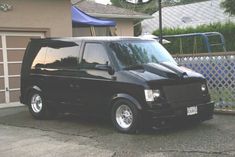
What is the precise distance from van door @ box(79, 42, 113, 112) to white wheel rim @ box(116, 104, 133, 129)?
0.41 m

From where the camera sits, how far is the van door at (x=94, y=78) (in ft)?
31.7

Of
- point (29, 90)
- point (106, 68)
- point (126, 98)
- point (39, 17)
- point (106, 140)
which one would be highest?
point (39, 17)

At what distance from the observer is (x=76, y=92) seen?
1037 centimetres

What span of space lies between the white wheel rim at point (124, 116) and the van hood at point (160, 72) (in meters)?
0.72

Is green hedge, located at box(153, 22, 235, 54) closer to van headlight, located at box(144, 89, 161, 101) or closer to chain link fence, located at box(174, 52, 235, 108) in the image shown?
chain link fence, located at box(174, 52, 235, 108)

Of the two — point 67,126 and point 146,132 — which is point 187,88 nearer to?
point 146,132

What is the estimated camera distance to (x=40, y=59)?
1163cm

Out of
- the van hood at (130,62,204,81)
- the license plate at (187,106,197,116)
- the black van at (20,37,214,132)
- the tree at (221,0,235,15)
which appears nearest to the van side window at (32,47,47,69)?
the black van at (20,37,214,132)

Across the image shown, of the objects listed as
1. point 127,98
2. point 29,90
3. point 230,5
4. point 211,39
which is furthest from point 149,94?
point 230,5

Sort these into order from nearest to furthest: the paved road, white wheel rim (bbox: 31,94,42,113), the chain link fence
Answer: the paved road → the chain link fence → white wheel rim (bbox: 31,94,42,113)

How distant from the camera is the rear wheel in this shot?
11.5m

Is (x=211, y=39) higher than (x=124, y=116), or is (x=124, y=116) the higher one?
(x=211, y=39)

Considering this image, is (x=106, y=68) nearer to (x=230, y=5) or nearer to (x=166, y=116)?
(x=166, y=116)

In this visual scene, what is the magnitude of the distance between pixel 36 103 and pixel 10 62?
321 centimetres
